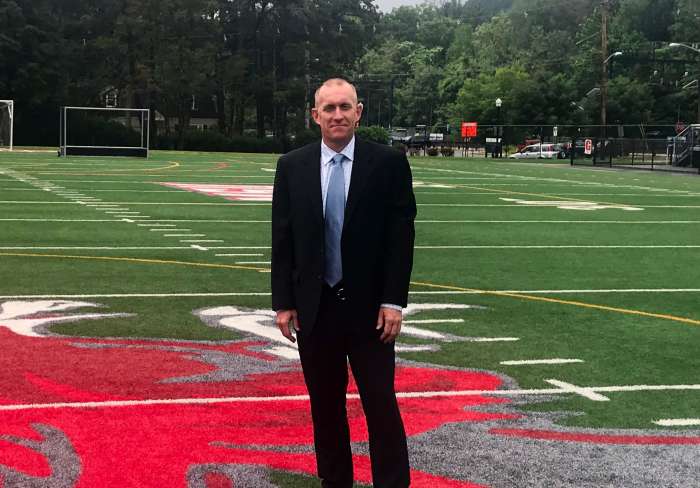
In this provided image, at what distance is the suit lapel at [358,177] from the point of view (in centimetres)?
446

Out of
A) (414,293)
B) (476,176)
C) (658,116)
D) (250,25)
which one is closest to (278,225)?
(414,293)

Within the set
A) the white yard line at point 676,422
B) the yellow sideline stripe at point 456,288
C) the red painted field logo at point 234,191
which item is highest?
the white yard line at point 676,422

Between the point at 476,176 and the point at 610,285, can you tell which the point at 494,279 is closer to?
the point at 610,285

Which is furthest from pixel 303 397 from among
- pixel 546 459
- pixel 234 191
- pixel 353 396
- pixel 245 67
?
pixel 245 67

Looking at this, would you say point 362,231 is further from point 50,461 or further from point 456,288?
point 456,288

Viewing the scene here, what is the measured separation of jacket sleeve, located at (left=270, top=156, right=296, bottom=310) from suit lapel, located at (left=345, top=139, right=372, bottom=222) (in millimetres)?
281

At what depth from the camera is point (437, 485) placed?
16.5ft

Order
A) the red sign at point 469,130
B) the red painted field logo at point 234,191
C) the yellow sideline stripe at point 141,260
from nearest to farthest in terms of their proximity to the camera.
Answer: the yellow sideline stripe at point 141,260, the red painted field logo at point 234,191, the red sign at point 469,130

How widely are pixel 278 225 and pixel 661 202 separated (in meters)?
21.7

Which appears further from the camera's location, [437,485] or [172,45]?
[172,45]

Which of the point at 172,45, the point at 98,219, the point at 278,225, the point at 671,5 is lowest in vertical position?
the point at 98,219

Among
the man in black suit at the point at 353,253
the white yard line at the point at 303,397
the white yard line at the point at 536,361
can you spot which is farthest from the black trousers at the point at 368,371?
the white yard line at the point at 536,361

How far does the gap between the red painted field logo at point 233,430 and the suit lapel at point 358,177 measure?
4.56ft

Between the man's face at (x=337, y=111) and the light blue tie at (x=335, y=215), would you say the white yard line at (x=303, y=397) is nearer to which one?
the light blue tie at (x=335, y=215)
